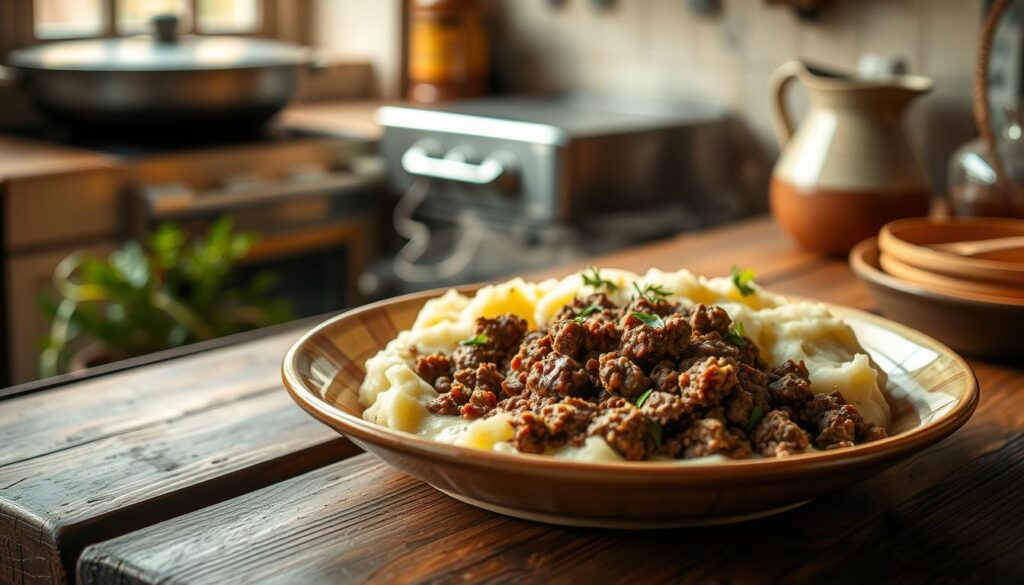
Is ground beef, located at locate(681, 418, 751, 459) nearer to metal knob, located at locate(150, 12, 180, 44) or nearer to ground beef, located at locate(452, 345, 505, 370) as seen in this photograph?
ground beef, located at locate(452, 345, 505, 370)

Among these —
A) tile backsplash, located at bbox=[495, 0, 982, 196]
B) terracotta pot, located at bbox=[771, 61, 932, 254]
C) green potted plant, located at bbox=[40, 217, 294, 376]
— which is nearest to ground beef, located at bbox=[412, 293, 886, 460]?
terracotta pot, located at bbox=[771, 61, 932, 254]

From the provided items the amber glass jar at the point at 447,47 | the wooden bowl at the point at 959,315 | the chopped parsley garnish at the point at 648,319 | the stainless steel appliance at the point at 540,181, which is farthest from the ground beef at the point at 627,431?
the amber glass jar at the point at 447,47

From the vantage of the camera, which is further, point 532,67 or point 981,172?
point 532,67

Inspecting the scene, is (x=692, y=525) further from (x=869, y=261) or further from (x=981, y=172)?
(x=981, y=172)

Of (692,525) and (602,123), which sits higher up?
(602,123)

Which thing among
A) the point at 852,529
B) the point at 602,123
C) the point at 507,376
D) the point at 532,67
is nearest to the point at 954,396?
the point at 852,529

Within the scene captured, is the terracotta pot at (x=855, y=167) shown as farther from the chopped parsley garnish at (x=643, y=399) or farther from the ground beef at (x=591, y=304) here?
the chopped parsley garnish at (x=643, y=399)
